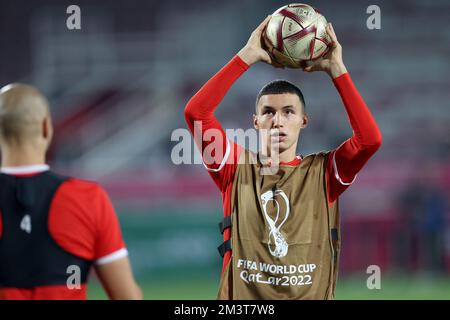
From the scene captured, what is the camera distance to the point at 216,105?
476 cm

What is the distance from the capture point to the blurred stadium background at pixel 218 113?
43.5 feet

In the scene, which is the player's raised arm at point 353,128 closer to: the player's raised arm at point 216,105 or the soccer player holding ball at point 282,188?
the soccer player holding ball at point 282,188

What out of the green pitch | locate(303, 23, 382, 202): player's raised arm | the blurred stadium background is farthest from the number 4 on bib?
the blurred stadium background

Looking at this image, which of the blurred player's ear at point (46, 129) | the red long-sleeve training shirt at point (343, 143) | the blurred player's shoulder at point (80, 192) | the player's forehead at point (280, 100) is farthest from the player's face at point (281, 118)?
the blurred player's ear at point (46, 129)

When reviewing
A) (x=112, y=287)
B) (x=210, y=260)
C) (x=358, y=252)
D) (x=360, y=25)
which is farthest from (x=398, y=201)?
(x=112, y=287)

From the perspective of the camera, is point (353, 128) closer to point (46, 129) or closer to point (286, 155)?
point (286, 155)

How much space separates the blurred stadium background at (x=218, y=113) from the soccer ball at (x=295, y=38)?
7315 mm

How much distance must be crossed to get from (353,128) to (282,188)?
573 millimetres

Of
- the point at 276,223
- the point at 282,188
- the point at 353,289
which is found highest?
the point at 282,188

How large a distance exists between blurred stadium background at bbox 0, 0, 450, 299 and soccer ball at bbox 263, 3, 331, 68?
7.32 m

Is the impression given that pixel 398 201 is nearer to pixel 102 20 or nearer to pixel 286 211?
pixel 102 20

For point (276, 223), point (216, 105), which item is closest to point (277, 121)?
point (216, 105)

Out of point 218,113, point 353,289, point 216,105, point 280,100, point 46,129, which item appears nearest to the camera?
point 46,129
